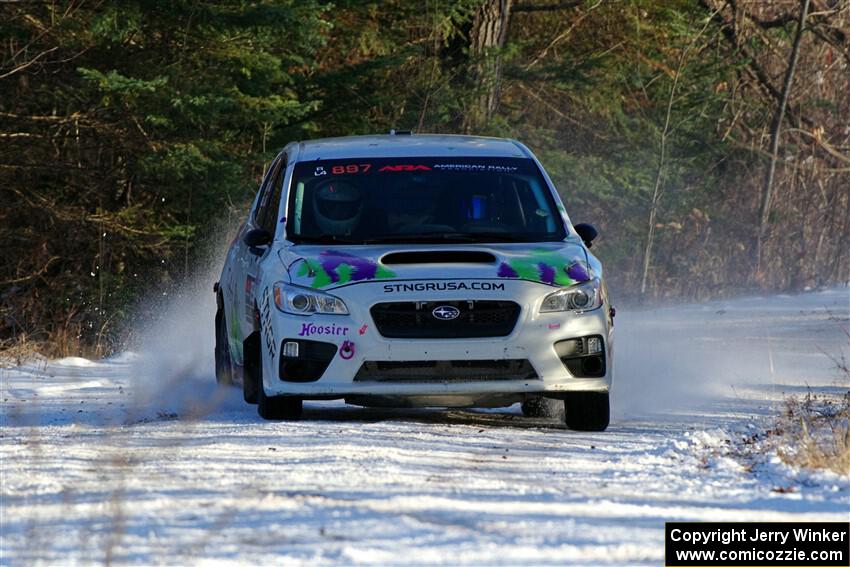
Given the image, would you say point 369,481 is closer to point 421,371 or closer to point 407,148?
point 421,371

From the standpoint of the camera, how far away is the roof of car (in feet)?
36.6

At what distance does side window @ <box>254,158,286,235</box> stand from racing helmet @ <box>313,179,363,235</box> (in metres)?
0.34

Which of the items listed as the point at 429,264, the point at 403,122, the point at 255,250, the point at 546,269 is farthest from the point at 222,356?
the point at 403,122

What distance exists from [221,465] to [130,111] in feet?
53.4

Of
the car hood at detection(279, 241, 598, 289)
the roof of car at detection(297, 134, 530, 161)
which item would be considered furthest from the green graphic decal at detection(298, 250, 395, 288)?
the roof of car at detection(297, 134, 530, 161)

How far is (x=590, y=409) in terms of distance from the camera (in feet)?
32.7

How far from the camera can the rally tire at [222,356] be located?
39.3 feet

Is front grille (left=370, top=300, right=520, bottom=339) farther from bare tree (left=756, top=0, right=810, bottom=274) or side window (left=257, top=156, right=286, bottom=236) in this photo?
bare tree (left=756, top=0, right=810, bottom=274)

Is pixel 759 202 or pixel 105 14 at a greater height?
pixel 105 14

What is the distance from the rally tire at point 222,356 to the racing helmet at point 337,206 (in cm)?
160

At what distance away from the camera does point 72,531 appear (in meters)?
5.86

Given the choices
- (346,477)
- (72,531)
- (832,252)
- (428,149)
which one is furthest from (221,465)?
(832,252)

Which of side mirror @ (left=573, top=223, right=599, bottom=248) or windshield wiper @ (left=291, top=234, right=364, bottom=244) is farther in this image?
side mirror @ (left=573, top=223, right=599, bottom=248)

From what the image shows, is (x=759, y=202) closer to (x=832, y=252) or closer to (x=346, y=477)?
(x=832, y=252)
